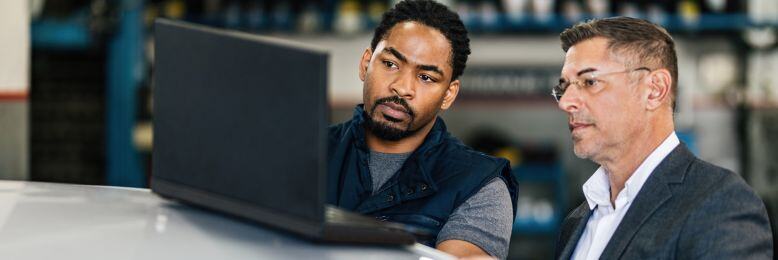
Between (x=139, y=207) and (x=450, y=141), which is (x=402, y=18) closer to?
(x=450, y=141)

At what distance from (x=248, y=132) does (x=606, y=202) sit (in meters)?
1.00

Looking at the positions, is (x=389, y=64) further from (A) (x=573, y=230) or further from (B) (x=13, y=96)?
(B) (x=13, y=96)

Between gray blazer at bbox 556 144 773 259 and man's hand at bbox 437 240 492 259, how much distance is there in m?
0.20

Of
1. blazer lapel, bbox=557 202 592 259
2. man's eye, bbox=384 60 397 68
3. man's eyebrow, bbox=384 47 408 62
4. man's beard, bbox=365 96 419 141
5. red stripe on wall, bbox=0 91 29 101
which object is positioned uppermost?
man's eyebrow, bbox=384 47 408 62

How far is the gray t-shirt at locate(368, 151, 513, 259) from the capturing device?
6.66 ft

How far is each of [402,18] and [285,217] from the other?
1.08 m

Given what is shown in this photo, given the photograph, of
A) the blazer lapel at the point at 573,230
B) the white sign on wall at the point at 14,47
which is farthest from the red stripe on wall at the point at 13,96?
the blazer lapel at the point at 573,230

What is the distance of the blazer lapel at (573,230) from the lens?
2141mm

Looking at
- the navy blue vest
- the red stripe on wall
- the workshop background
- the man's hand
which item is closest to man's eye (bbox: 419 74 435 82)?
the navy blue vest

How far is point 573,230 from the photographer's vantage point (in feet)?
7.30

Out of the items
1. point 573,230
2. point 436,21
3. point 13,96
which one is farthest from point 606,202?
point 13,96

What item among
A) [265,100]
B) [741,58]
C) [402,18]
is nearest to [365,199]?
[402,18]

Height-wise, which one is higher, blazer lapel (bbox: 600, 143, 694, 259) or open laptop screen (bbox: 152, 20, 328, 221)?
open laptop screen (bbox: 152, 20, 328, 221)

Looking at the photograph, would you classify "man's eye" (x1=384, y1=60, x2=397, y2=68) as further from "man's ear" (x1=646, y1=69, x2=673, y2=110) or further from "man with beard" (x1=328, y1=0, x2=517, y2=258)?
"man's ear" (x1=646, y1=69, x2=673, y2=110)
